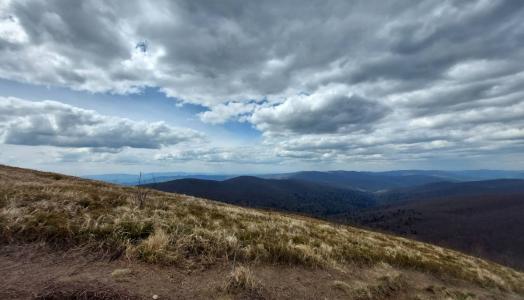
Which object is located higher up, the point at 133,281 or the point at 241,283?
the point at 133,281

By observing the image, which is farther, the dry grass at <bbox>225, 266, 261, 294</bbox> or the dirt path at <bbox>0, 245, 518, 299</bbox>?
the dry grass at <bbox>225, 266, 261, 294</bbox>

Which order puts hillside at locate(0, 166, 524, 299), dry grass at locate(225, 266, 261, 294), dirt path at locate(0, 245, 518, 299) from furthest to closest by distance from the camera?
1. dry grass at locate(225, 266, 261, 294)
2. hillside at locate(0, 166, 524, 299)
3. dirt path at locate(0, 245, 518, 299)

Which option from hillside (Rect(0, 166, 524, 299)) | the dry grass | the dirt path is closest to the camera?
the dirt path

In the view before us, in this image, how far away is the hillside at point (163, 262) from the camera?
6.83 m

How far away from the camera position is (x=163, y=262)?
27.3ft

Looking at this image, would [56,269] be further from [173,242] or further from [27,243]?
[173,242]

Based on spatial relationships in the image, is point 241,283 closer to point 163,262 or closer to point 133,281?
point 163,262

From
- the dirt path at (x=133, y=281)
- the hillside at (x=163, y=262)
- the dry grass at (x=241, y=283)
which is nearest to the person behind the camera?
the dirt path at (x=133, y=281)

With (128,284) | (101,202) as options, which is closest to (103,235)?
(128,284)

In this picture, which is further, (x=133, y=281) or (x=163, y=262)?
(x=163, y=262)

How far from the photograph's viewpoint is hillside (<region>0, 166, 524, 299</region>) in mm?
6828

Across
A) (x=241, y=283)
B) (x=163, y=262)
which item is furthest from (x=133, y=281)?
(x=241, y=283)

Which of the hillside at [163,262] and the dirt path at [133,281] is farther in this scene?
the hillside at [163,262]

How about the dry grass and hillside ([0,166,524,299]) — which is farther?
the dry grass
